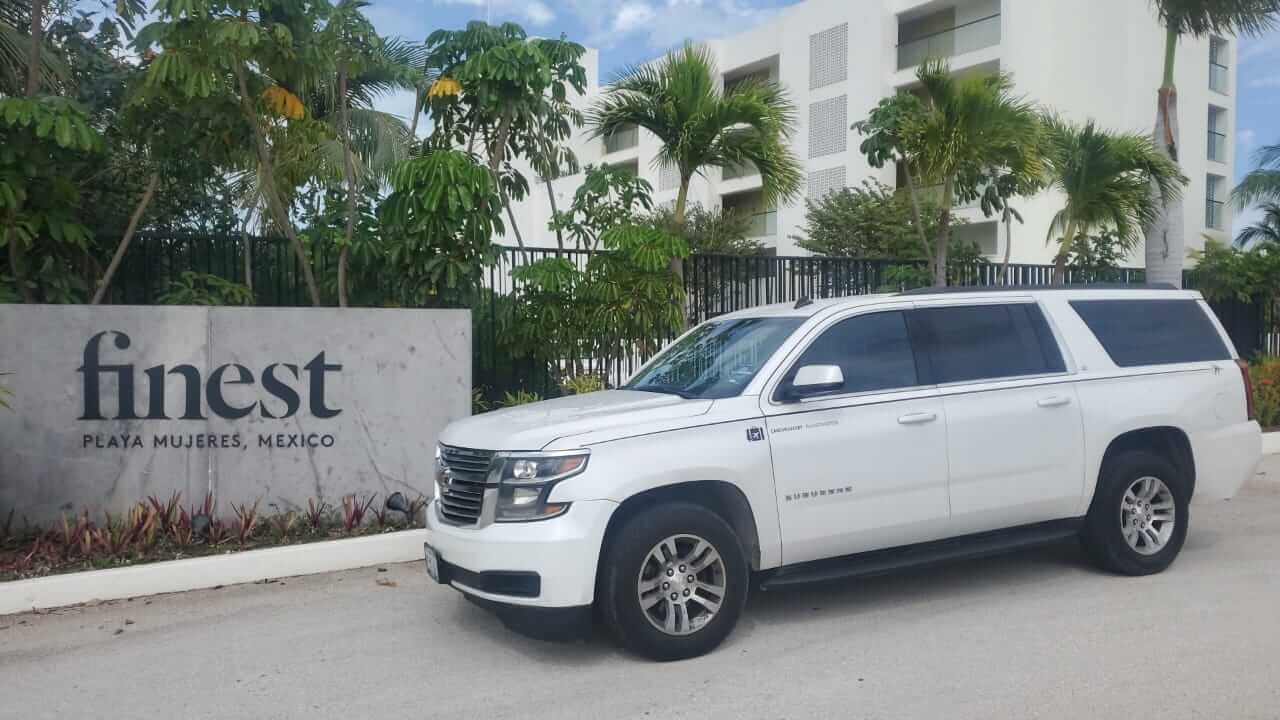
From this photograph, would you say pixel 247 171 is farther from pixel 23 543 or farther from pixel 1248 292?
pixel 1248 292

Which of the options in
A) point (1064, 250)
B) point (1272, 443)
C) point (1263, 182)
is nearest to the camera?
point (1272, 443)

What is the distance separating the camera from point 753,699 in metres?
4.76

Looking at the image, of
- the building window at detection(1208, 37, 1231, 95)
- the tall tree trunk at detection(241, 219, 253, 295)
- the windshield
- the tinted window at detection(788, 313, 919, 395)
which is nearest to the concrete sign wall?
the tall tree trunk at detection(241, 219, 253, 295)

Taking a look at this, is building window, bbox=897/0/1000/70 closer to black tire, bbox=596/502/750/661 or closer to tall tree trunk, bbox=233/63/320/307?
tall tree trunk, bbox=233/63/320/307

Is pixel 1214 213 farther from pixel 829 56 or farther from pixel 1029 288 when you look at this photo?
pixel 1029 288

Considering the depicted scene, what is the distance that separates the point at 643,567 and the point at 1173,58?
37.8 feet

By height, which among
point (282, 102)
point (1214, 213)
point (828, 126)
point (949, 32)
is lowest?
point (282, 102)

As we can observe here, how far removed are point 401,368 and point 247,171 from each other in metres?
2.92

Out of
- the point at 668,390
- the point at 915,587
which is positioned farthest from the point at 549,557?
the point at 915,587

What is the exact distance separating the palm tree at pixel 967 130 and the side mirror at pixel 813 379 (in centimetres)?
708

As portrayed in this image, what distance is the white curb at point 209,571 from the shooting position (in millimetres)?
6578

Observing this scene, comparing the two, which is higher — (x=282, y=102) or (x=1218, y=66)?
(x=1218, y=66)

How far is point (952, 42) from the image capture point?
31.2 m

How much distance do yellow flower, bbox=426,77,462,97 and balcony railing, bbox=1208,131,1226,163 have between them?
32.6 metres
